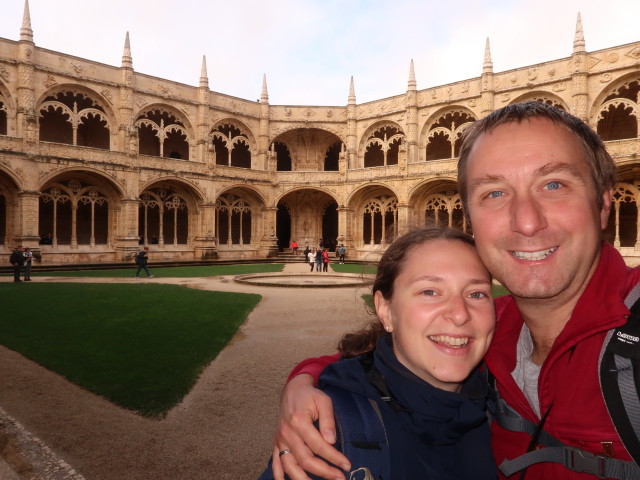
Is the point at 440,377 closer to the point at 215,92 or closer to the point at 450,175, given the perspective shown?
the point at 450,175

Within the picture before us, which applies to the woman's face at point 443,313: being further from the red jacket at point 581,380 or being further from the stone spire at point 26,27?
the stone spire at point 26,27

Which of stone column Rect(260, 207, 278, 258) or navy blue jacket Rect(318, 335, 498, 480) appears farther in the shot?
stone column Rect(260, 207, 278, 258)

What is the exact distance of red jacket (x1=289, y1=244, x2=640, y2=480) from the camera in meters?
1.08

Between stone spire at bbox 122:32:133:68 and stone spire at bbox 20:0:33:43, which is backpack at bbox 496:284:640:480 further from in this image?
stone spire at bbox 122:32:133:68

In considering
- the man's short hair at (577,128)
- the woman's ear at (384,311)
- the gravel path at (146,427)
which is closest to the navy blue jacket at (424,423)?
the woman's ear at (384,311)

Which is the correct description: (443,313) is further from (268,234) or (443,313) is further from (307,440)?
(268,234)

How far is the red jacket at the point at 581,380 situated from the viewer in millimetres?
1079

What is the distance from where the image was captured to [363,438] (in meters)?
1.12

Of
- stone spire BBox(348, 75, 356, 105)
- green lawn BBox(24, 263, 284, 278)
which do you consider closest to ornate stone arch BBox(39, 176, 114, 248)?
green lawn BBox(24, 263, 284, 278)

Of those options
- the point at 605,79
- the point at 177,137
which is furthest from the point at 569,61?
the point at 177,137

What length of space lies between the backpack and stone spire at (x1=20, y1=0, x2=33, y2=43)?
23.9m

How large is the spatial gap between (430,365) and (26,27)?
78.0 feet

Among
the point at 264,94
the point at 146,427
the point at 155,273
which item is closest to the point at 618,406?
the point at 146,427

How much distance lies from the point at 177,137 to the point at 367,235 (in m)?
14.1
